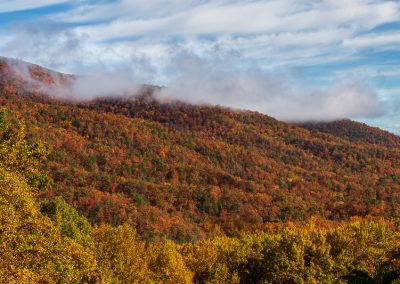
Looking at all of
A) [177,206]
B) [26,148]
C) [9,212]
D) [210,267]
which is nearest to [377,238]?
[210,267]

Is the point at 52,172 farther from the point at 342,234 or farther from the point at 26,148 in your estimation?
the point at 26,148

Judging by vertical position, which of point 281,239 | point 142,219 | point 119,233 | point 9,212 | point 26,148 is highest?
point 26,148

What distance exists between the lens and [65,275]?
1056 inches

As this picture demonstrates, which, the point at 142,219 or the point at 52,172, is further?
the point at 52,172

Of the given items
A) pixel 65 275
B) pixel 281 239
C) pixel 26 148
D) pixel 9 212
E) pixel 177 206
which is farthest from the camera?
pixel 177 206

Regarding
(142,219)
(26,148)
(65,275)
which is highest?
(26,148)

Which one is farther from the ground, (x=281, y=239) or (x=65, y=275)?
(x=65, y=275)

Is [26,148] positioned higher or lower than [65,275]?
higher

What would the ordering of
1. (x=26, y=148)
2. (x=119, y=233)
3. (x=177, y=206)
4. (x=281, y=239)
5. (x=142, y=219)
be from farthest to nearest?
(x=177, y=206) → (x=142, y=219) → (x=281, y=239) → (x=119, y=233) → (x=26, y=148)

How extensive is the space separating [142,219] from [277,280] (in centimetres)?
8721

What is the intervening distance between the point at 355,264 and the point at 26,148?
156 feet

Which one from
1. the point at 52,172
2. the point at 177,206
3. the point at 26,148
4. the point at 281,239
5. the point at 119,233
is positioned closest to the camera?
the point at 26,148

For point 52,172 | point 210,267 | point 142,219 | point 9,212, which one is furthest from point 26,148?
point 52,172

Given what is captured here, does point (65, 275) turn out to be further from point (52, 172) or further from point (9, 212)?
point (52, 172)
